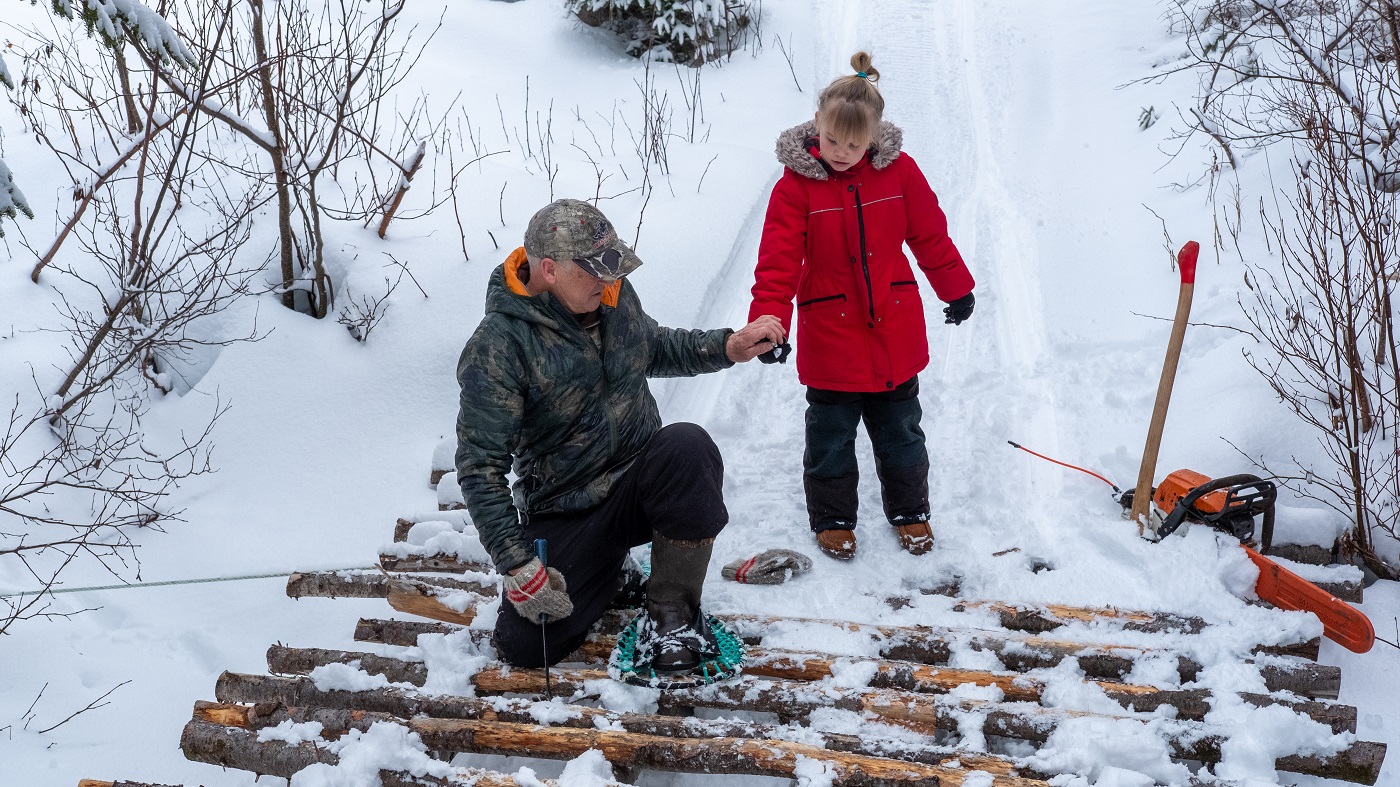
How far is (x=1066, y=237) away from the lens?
21.6ft

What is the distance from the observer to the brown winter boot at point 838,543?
3863mm

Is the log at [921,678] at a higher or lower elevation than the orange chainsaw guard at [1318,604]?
lower

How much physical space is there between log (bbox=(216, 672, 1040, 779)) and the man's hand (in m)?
1.17

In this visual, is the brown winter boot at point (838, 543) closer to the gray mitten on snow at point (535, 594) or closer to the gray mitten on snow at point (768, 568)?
the gray mitten on snow at point (768, 568)

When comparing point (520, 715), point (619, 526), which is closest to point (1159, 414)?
point (619, 526)

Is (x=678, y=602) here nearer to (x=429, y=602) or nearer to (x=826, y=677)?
(x=826, y=677)

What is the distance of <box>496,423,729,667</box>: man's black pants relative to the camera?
2.95 m

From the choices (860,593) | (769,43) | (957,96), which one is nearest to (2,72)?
(860,593)

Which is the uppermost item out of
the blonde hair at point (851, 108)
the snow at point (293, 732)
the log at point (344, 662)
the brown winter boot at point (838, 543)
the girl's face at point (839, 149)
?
the blonde hair at point (851, 108)

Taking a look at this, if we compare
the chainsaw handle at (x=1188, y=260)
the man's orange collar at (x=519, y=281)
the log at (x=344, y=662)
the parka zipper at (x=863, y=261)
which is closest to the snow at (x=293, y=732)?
the log at (x=344, y=662)

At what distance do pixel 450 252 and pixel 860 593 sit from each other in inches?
141

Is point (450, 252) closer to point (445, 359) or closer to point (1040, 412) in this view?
point (445, 359)

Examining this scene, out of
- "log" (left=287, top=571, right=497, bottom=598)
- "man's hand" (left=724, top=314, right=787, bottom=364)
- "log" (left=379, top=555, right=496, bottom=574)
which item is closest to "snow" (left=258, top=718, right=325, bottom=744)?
"log" (left=287, top=571, right=497, bottom=598)

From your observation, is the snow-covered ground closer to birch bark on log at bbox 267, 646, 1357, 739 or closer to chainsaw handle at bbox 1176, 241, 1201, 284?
birch bark on log at bbox 267, 646, 1357, 739
